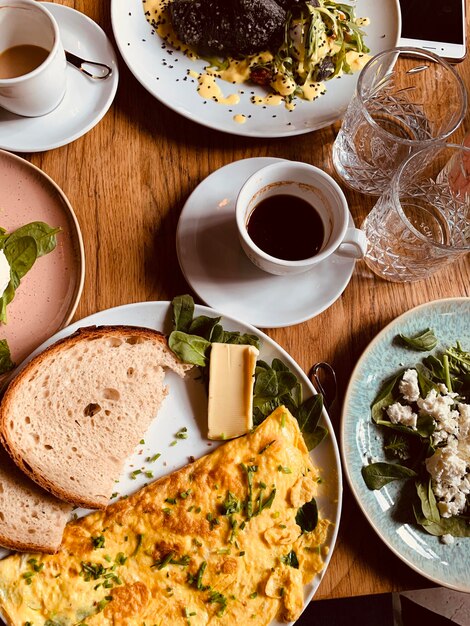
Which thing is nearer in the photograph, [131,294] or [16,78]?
[16,78]

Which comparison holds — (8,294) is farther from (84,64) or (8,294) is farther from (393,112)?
(393,112)

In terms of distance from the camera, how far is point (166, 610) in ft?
4.92

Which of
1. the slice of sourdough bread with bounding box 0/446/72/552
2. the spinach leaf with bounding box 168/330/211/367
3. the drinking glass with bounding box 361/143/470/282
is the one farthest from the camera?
the drinking glass with bounding box 361/143/470/282

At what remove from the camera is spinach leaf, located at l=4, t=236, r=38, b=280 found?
1.63m

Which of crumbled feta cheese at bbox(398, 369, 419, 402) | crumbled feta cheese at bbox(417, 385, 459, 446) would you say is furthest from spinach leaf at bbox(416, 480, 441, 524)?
crumbled feta cheese at bbox(398, 369, 419, 402)

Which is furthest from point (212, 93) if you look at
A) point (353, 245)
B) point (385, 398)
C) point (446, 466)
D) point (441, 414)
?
point (446, 466)

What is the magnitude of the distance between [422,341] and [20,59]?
50.7 inches

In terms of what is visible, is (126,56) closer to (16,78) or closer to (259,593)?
(16,78)

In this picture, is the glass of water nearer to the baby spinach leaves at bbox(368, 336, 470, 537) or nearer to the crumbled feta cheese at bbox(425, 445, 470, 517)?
the baby spinach leaves at bbox(368, 336, 470, 537)

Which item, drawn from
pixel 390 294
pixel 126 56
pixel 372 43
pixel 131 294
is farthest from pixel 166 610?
pixel 372 43

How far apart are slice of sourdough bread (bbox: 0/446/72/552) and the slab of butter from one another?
41 centimetres

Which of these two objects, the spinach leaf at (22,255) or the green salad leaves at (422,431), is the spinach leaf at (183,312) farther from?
the green salad leaves at (422,431)

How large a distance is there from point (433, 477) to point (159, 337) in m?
0.76

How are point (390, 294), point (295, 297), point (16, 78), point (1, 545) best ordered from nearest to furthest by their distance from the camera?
1. point (1, 545)
2. point (16, 78)
3. point (295, 297)
4. point (390, 294)
